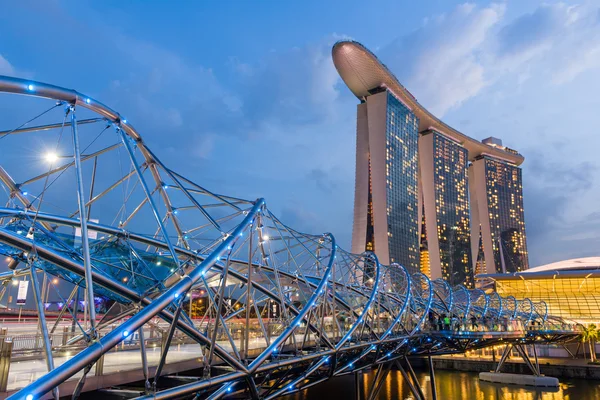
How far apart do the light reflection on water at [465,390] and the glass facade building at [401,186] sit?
79273 mm

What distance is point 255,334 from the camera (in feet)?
94.5

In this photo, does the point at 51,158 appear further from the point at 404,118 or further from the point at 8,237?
the point at 404,118

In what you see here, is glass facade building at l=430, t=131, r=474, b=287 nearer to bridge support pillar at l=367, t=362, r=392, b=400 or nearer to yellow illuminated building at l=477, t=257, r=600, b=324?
yellow illuminated building at l=477, t=257, r=600, b=324

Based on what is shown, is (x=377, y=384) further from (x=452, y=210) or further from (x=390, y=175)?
(x=452, y=210)

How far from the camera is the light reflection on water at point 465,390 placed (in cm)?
Result: 5003

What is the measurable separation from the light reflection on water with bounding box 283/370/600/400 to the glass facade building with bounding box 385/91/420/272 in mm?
79273

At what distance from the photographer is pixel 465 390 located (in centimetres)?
5403

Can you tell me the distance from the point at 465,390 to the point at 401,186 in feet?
333

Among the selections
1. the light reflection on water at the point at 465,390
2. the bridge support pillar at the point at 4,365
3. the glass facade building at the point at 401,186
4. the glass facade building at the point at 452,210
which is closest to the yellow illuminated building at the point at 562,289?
the glass facade building at the point at 401,186

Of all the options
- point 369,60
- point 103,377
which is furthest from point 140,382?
point 369,60

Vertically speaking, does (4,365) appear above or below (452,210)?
below

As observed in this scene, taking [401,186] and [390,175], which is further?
[401,186]

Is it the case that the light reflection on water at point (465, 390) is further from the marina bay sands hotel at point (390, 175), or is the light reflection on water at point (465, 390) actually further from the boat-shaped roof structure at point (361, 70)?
the boat-shaped roof structure at point (361, 70)

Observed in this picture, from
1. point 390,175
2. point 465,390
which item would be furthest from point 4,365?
point 390,175
